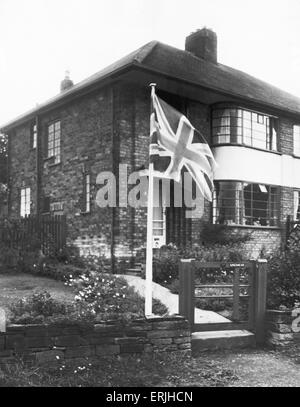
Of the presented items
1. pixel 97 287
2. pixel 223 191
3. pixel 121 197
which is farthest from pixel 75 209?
pixel 97 287

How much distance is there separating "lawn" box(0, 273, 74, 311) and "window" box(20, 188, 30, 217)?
7934mm

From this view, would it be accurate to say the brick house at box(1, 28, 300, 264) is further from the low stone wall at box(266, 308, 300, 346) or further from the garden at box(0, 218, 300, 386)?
the low stone wall at box(266, 308, 300, 346)

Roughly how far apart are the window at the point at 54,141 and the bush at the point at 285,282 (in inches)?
434

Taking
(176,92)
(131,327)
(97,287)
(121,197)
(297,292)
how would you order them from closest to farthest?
1. (131,327)
2. (97,287)
3. (297,292)
4. (121,197)
5. (176,92)

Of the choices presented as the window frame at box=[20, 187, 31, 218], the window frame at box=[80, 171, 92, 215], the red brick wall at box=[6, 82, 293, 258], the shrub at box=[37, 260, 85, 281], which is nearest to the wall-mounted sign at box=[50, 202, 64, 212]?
the red brick wall at box=[6, 82, 293, 258]

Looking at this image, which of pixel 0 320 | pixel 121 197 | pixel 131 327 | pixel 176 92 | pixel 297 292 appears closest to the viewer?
pixel 0 320

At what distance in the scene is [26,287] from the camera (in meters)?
11.2

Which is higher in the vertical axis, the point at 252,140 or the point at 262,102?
the point at 262,102

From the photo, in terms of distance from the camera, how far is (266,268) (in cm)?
924

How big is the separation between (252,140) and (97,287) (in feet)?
37.5

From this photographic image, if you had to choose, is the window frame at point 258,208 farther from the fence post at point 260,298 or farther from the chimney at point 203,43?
the fence post at point 260,298

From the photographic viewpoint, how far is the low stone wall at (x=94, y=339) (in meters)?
6.72

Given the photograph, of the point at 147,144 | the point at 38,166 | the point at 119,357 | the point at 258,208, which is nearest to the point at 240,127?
the point at 258,208

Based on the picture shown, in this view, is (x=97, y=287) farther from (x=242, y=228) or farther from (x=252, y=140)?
(x=252, y=140)
